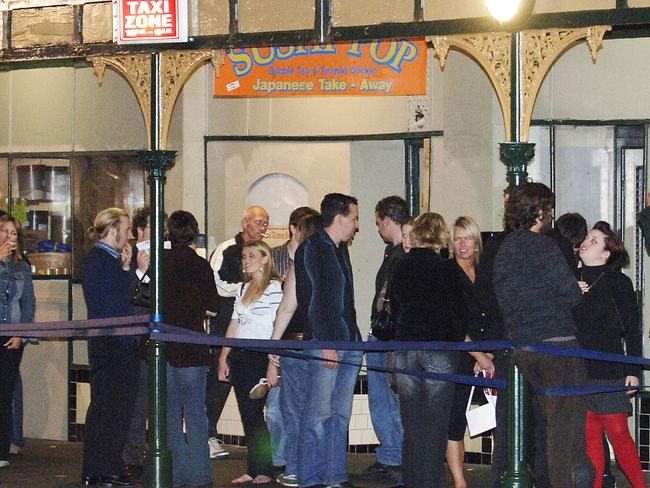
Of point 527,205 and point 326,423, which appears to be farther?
point 326,423

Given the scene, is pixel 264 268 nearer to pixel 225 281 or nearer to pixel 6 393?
pixel 225 281

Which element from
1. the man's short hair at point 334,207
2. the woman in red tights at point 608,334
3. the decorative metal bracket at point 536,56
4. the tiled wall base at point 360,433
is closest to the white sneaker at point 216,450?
the tiled wall base at point 360,433

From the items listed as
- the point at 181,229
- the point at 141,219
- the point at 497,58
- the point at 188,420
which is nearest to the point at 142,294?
the point at 181,229

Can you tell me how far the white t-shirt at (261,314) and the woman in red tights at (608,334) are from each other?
239 cm

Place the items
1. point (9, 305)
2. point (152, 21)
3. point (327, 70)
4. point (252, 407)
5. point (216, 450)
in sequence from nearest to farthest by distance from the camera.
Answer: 1. point (152, 21)
2. point (252, 407)
3. point (9, 305)
4. point (327, 70)
5. point (216, 450)

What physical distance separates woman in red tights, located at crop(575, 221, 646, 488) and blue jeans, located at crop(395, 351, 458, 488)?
95cm

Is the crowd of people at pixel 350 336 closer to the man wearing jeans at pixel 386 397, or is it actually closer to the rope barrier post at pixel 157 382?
the man wearing jeans at pixel 386 397

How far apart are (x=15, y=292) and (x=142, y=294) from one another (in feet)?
5.84

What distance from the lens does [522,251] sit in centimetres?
841

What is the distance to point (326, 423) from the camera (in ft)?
32.7

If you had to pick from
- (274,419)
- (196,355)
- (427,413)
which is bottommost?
(274,419)

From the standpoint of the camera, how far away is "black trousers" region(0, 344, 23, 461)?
11477 millimetres

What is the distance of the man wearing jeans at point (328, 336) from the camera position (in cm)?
981

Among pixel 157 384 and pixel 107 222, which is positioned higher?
pixel 107 222
